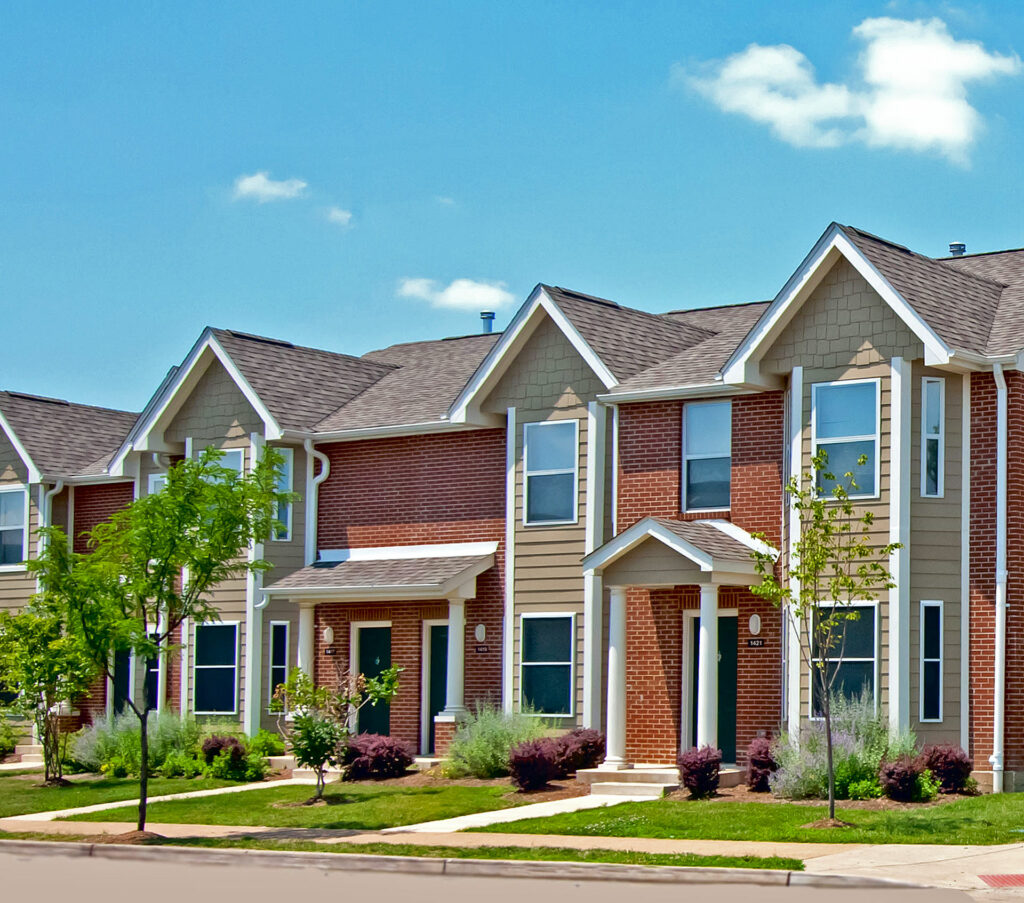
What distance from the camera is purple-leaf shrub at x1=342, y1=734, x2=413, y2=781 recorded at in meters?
26.2

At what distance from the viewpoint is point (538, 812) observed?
21.8 metres

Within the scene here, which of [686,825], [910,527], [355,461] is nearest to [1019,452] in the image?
[910,527]

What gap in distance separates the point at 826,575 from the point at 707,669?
7.39 ft

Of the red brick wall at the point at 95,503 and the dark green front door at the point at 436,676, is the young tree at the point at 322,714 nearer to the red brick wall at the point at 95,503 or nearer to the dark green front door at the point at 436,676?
the dark green front door at the point at 436,676

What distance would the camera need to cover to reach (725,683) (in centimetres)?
2569

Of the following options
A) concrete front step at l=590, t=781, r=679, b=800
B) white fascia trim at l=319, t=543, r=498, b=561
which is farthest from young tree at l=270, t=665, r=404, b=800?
concrete front step at l=590, t=781, r=679, b=800

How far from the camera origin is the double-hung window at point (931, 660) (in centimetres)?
2305

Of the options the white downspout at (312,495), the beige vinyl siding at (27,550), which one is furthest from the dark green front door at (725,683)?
the beige vinyl siding at (27,550)

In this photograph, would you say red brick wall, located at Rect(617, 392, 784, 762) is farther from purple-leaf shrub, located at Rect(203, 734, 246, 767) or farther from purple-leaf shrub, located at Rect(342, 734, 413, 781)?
purple-leaf shrub, located at Rect(203, 734, 246, 767)

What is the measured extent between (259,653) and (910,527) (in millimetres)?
12938

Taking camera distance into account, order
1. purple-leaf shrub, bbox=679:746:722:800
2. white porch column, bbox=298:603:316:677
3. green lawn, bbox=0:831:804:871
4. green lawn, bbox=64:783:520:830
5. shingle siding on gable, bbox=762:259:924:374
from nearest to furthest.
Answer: green lawn, bbox=0:831:804:871 → green lawn, bbox=64:783:520:830 → purple-leaf shrub, bbox=679:746:722:800 → shingle siding on gable, bbox=762:259:924:374 → white porch column, bbox=298:603:316:677

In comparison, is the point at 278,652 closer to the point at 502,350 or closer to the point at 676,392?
the point at 502,350

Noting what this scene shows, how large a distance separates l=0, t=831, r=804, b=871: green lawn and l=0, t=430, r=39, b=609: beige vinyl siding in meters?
16.1

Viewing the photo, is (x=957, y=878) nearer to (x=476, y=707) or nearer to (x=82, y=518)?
(x=476, y=707)
